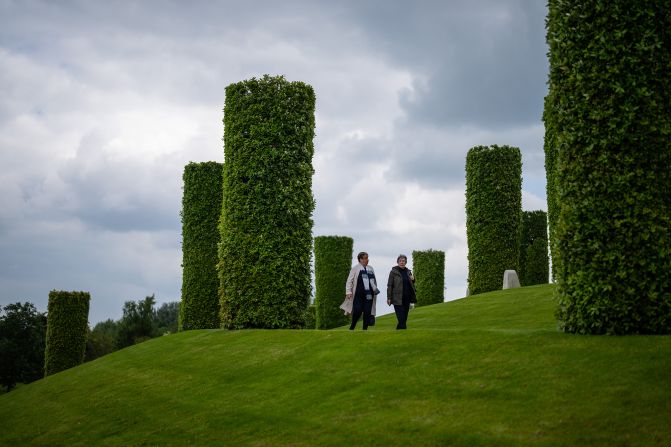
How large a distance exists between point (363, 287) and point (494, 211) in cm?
1601

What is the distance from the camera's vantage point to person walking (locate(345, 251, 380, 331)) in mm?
18141

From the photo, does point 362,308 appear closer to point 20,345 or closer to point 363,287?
point 363,287

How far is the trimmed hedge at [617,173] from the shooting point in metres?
12.0

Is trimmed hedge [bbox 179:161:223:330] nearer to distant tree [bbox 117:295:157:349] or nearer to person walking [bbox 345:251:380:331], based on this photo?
person walking [bbox 345:251:380:331]

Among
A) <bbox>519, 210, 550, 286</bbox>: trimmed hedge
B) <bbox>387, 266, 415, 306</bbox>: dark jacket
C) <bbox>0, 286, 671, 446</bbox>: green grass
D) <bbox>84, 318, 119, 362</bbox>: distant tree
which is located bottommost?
<bbox>84, 318, 119, 362</bbox>: distant tree

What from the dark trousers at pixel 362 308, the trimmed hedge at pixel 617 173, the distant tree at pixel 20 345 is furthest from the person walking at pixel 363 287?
the distant tree at pixel 20 345

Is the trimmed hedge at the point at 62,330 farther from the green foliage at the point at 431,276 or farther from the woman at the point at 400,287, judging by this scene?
the woman at the point at 400,287

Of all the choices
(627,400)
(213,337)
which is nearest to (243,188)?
(213,337)

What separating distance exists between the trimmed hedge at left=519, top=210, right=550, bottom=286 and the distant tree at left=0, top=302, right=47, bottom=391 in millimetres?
35727

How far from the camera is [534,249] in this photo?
1539 inches

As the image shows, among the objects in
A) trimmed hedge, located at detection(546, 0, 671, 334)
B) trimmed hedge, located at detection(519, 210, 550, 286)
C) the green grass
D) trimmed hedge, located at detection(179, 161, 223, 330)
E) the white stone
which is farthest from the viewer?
trimmed hedge, located at detection(519, 210, 550, 286)

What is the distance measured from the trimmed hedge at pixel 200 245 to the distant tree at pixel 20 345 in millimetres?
26094

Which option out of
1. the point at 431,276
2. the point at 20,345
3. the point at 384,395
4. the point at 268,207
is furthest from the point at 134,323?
the point at 384,395

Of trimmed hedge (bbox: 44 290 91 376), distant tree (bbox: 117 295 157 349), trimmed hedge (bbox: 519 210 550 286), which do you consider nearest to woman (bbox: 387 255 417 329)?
trimmed hedge (bbox: 44 290 91 376)
